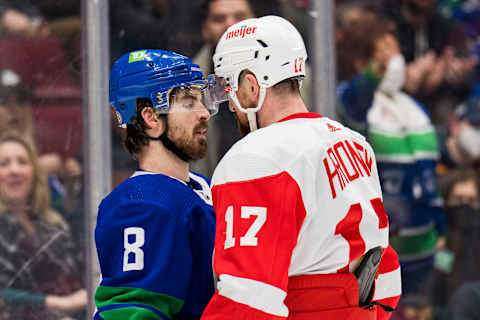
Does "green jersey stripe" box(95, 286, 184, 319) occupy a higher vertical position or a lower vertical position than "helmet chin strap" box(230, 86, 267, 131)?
lower

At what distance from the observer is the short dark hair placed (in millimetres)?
1962

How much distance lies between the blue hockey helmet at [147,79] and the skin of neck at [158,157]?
45 millimetres

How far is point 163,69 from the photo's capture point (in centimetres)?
195

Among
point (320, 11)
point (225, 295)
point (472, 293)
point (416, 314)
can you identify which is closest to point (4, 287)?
point (225, 295)

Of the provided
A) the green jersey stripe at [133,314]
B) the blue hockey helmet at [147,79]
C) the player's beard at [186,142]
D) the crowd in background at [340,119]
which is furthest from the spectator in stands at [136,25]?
the green jersey stripe at [133,314]

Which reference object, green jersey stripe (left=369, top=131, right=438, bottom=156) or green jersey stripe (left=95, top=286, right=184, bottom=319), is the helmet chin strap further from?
green jersey stripe (left=369, top=131, right=438, bottom=156)

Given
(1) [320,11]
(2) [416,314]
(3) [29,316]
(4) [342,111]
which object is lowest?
(2) [416,314]

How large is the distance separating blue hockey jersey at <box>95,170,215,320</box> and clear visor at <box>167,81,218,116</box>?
0.68 feet

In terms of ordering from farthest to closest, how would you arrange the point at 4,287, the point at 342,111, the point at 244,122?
the point at 342,111
the point at 4,287
the point at 244,122

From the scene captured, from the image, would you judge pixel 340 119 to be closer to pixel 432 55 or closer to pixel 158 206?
pixel 432 55

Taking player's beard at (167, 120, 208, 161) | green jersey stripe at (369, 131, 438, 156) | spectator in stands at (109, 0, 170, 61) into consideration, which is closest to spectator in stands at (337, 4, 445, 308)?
green jersey stripe at (369, 131, 438, 156)

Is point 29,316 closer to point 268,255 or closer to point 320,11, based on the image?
point 268,255

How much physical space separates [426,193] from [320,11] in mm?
1160

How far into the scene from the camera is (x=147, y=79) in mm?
1935
